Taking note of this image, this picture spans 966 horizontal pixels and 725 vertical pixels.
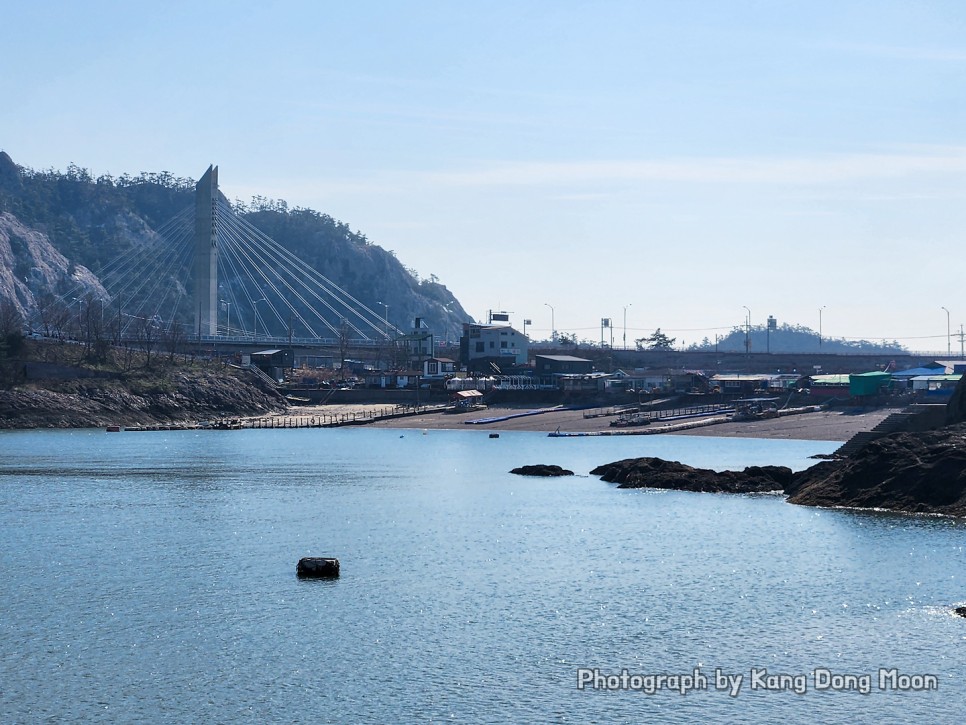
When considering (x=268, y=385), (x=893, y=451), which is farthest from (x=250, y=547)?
(x=268, y=385)

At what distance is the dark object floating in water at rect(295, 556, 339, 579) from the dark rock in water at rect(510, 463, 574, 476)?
3668 centimetres

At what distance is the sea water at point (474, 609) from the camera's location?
2756 centimetres

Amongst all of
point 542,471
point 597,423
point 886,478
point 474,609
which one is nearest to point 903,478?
point 886,478

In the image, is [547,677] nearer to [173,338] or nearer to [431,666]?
[431,666]

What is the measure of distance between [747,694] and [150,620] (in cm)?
1833

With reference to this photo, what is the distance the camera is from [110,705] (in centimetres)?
2697

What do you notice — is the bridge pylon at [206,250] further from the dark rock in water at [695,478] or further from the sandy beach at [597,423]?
the dark rock in water at [695,478]

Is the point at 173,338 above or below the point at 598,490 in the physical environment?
above

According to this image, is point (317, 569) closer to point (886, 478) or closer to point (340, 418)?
point (886, 478)

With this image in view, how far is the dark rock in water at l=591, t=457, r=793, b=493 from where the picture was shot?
211 feet

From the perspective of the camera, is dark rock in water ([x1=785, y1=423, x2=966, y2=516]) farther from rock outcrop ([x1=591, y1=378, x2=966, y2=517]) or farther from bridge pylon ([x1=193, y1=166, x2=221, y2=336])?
bridge pylon ([x1=193, y1=166, x2=221, y2=336])

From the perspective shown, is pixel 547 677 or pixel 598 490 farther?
pixel 598 490

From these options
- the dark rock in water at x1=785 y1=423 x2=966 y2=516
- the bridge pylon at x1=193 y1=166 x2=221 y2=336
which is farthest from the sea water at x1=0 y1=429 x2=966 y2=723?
the bridge pylon at x1=193 y1=166 x2=221 y2=336

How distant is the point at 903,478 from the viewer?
54.4m
